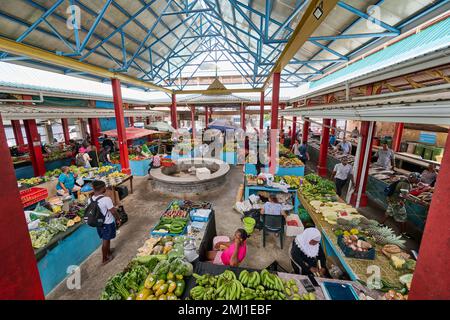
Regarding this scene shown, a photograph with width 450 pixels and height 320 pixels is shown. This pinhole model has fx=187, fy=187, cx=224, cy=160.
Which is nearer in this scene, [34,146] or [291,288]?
[291,288]

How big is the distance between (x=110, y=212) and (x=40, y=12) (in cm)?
833

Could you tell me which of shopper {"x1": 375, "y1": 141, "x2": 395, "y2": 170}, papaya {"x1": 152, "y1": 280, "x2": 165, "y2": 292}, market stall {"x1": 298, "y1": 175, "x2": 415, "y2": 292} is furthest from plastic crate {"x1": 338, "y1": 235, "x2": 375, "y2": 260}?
shopper {"x1": 375, "y1": 141, "x2": 395, "y2": 170}

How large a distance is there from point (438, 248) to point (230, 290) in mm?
2165

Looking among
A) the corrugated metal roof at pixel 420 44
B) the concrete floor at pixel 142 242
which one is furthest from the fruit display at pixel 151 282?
the corrugated metal roof at pixel 420 44

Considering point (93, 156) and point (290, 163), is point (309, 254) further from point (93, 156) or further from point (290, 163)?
point (93, 156)

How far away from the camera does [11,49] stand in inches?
205

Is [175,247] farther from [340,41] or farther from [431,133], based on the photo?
[431,133]

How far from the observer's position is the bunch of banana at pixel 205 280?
2580mm

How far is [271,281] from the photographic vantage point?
8.48ft

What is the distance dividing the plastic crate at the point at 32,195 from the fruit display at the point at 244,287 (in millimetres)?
6528

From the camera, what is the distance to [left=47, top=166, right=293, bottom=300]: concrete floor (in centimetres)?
391

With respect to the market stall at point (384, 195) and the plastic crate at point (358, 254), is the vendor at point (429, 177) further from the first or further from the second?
the plastic crate at point (358, 254)

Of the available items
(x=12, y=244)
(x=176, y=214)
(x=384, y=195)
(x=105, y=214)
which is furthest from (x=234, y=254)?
(x=384, y=195)
